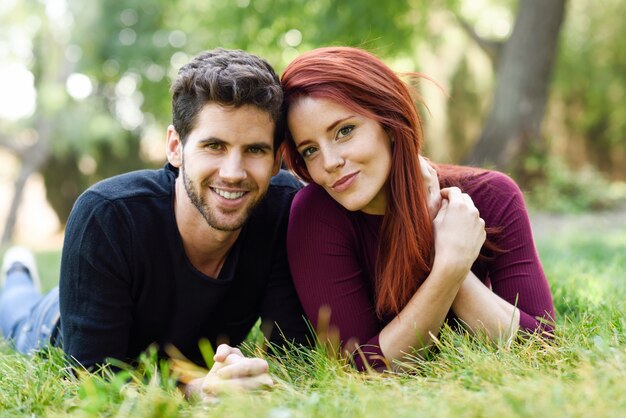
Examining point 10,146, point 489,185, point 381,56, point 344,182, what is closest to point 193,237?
point 344,182

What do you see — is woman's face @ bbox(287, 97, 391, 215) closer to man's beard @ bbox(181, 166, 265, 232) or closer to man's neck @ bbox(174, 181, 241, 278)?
man's beard @ bbox(181, 166, 265, 232)

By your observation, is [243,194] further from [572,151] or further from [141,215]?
[572,151]

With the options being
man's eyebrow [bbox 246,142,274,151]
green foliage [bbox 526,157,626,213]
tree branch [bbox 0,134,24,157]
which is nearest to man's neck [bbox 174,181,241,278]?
man's eyebrow [bbox 246,142,274,151]

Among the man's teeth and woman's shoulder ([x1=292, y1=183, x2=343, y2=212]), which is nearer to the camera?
the man's teeth

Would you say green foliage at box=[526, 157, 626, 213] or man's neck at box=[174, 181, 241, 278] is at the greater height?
man's neck at box=[174, 181, 241, 278]

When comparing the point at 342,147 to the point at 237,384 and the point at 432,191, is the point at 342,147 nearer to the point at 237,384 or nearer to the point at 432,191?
the point at 432,191

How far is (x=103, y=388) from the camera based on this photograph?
2.02m

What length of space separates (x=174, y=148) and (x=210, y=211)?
40cm

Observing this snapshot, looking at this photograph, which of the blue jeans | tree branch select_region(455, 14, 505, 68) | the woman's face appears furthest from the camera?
tree branch select_region(455, 14, 505, 68)

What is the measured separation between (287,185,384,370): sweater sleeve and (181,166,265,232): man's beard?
28 centimetres

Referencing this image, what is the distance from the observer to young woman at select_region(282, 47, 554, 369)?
2.63m

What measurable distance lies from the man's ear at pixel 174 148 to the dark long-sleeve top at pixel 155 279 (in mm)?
116

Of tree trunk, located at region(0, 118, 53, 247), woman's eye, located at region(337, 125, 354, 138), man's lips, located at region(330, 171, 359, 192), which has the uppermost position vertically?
woman's eye, located at region(337, 125, 354, 138)

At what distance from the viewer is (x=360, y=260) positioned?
2.95 m
